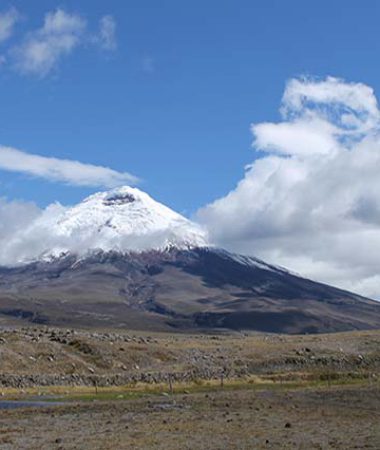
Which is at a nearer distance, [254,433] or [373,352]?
[254,433]

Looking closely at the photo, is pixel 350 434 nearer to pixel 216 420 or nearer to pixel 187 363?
pixel 216 420

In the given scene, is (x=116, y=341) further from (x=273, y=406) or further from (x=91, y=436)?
(x=91, y=436)

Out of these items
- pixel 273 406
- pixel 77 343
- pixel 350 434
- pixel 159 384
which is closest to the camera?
pixel 350 434

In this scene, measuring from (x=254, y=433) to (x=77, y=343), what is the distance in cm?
6312

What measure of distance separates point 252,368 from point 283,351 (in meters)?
10.8

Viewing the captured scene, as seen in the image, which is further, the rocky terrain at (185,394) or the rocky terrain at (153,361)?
the rocky terrain at (153,361)

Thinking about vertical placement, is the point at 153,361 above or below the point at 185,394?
above

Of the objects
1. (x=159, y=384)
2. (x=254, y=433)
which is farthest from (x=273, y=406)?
(x=159, y=384)

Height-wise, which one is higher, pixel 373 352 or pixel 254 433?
pixel 373 352

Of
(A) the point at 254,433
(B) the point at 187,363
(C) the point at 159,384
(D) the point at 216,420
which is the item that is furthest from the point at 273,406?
(B) the point at 187,363

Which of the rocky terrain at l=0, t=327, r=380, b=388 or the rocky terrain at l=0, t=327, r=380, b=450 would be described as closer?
the rocky terrain at l=0, t=327, r=380, b=450

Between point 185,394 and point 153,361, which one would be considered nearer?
point 185,394

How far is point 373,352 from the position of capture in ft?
354

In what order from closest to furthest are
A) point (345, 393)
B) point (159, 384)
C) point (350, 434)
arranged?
1. point (350, 434)
2. point (345, 393)
3. point (159, 384)
